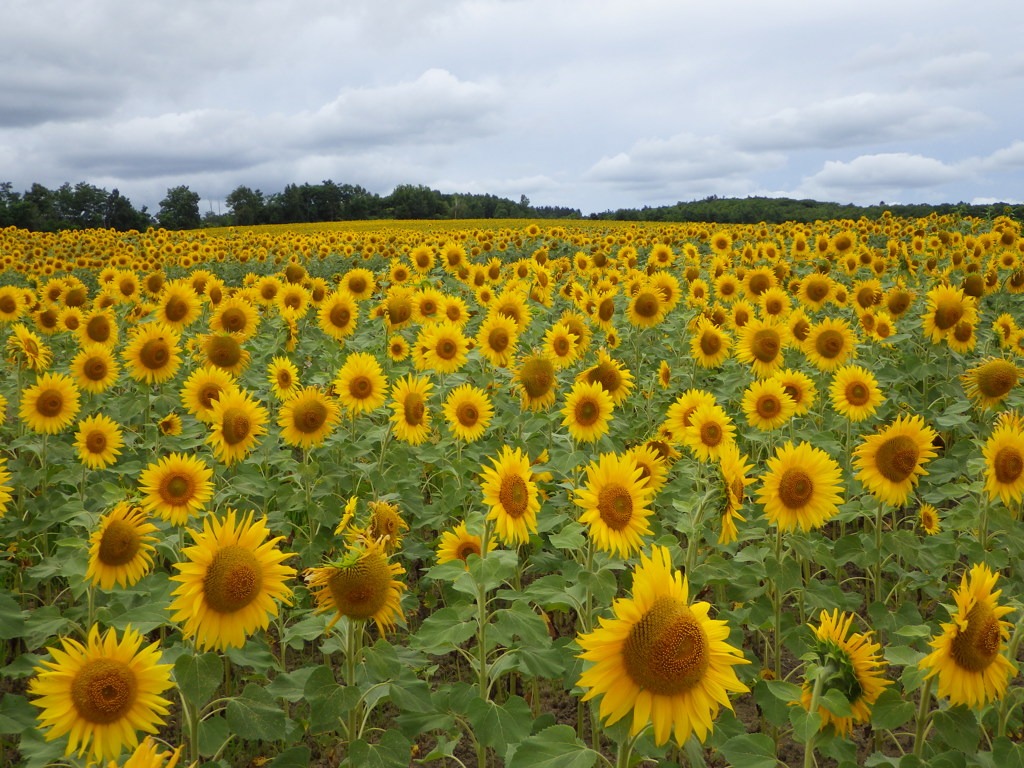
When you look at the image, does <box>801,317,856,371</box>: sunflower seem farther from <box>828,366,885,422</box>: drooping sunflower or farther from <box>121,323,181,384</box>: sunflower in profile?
<box>121,323,181,384</box>: sunflower in profile

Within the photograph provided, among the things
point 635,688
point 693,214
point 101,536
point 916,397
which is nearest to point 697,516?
point 635,688

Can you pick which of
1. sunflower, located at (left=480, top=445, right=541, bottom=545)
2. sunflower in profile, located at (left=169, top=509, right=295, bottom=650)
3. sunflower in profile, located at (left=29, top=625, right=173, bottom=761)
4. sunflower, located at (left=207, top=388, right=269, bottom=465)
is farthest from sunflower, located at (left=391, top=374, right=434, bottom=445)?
sunflower in profile, located at (left=29, top=625, right=173, bottom=761)

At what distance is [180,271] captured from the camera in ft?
51.8

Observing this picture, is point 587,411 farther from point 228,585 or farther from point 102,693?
point 102,693

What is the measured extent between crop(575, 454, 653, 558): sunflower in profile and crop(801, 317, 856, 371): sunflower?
3.86 metres

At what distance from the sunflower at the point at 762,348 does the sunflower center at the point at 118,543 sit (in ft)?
15.6

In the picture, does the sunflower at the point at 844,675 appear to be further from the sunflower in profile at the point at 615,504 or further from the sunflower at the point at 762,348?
the sunflower at the point at 762,348

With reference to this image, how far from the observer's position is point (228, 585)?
2318mm

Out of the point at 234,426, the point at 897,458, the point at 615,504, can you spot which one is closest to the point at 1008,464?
the point at 897,458

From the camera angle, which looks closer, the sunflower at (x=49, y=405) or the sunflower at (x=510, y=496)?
the sunflower at (x=510, y=496)

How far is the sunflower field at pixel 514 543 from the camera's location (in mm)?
2234

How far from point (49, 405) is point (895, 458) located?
17.7 feet

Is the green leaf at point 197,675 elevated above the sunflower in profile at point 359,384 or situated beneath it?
situated beneath

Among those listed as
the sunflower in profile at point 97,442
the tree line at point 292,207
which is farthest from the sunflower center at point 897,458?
the tree line at point 292,207
